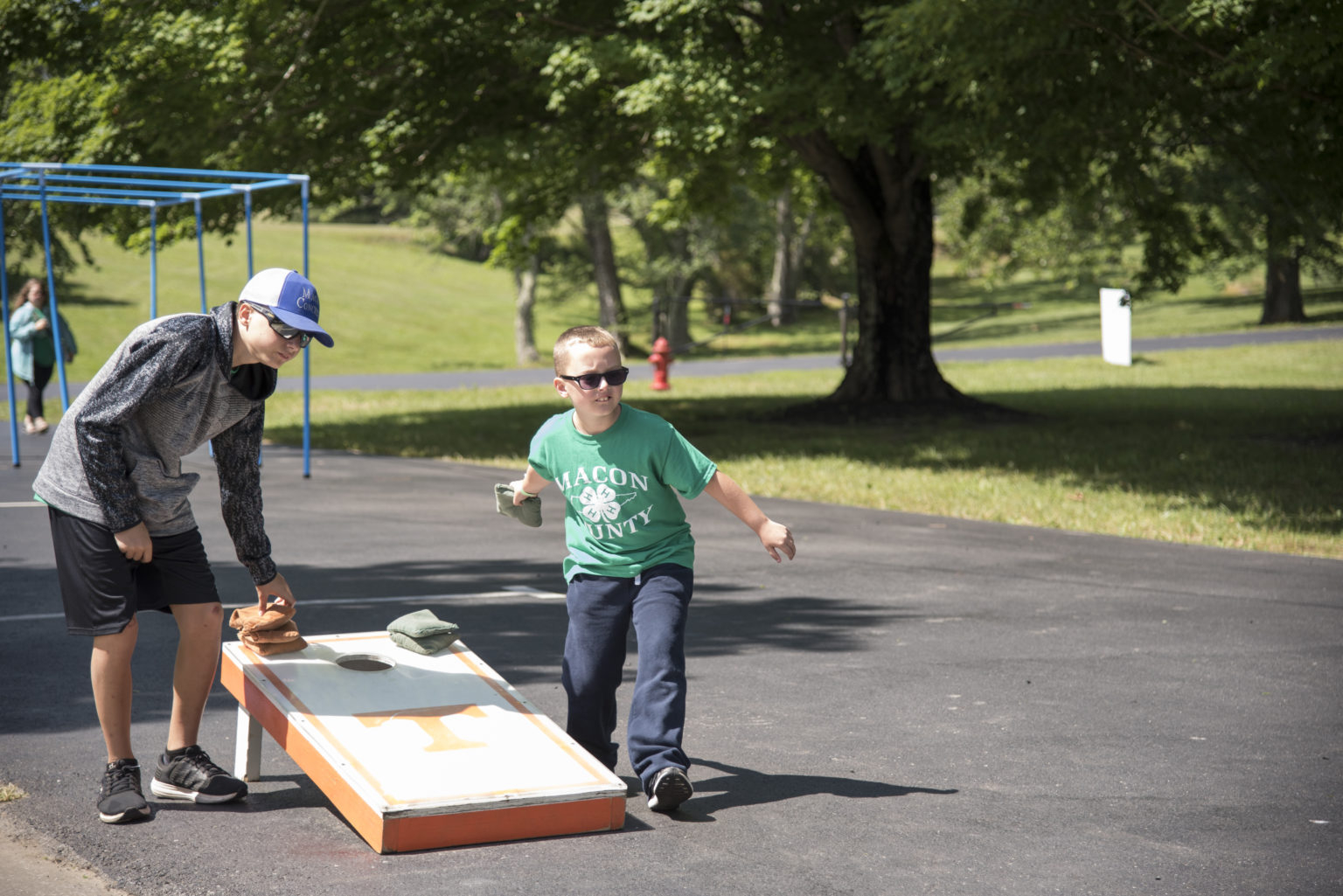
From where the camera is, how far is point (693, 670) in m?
6.25

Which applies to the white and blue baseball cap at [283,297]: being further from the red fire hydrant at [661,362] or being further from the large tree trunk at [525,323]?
the large tree trunk at [525,323]

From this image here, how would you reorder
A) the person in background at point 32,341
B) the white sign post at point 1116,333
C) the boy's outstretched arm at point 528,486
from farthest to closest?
the white sign post at point 1116,333 < the person in background at point 32,341 < the boy's outstretched arm at point 528,486

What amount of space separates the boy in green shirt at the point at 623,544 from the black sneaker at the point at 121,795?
133cm

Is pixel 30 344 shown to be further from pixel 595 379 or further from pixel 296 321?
pixel 595 379

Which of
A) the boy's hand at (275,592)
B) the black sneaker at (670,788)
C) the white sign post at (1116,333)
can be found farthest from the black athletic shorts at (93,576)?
the white sign post at (1116,333)

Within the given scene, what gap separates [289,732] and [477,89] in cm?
1491

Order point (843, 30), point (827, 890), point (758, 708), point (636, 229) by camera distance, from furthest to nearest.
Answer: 1. point (636, 229)
2. point (843, 30)
3. point (758, 708)
4. point (827, 890)

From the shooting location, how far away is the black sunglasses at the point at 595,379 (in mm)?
4301

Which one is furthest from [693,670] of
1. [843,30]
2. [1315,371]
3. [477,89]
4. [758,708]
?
[1315,371]

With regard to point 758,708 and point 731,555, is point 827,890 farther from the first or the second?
point 731,555

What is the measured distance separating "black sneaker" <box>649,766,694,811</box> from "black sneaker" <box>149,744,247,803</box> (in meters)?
1.29

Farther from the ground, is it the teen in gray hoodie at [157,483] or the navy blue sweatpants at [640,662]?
the teen in gray hoodie at [157,483]

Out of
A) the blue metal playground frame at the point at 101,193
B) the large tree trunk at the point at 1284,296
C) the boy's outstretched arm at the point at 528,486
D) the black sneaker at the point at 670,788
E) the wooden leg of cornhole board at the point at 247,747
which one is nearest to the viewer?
the black sneaker at the point at 670,788

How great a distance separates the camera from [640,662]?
4.34 meters
